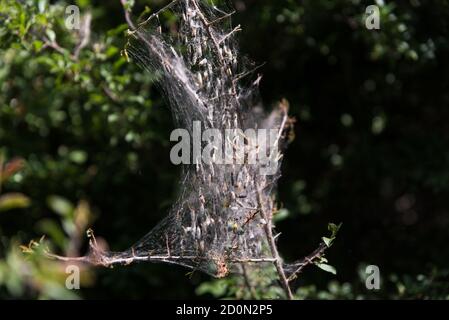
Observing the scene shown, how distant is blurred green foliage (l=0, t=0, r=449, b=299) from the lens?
3.13 m

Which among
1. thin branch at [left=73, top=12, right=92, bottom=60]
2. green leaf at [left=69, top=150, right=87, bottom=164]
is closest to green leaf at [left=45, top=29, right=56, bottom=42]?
thin branch at [left=73, top=12, right=92, bottom=60]

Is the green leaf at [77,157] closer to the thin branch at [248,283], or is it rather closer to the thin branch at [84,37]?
the thin branch at [84,37]

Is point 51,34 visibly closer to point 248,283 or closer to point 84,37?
→ point 84,37

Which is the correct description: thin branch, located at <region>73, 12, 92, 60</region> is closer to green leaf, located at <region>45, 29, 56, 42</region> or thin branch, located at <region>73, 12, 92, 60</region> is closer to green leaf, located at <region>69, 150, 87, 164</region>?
green leaf, located at <region>45, 29, 56, 42</region>

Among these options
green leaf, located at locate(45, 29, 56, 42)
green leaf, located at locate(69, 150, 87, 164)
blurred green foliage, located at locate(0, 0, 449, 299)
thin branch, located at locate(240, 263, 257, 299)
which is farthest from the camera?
green leaf, located at locate(69, 150, 87, 164)

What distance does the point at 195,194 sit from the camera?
2238mm

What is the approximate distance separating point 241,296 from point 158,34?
1.17 metres

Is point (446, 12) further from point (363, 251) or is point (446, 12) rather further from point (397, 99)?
point (363, 251)

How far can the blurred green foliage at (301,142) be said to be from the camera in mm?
3135

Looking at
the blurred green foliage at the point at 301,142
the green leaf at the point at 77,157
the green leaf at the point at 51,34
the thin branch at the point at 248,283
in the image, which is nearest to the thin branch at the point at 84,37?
the blurred green foliage at the point at 301,142

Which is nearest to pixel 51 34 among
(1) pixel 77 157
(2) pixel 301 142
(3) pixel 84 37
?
(3) pixel 84 37

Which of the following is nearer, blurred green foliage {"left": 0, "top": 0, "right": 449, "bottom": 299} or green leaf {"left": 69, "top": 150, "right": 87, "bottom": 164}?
blurred green foliage {"left": 0, "top": 0, "right": 449, "bottom": 299}

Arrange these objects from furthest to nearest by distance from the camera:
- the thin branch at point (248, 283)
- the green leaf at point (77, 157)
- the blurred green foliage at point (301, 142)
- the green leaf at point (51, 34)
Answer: the green leaf at point (77, 157), the blurred green foliage at point (301, 142), the green leaf at point (51, 34), the thin branch at point (248, 283)
